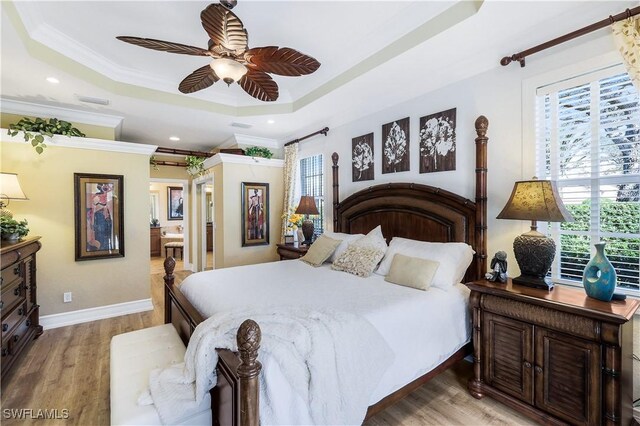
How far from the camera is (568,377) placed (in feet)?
5.64

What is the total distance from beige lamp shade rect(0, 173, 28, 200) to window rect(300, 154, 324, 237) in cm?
355

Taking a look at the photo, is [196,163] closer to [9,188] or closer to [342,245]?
[9,188]

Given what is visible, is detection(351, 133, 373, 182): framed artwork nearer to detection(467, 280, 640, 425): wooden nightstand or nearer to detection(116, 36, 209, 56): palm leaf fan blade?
detection(467, 280, 640, 425): wooden nightstand

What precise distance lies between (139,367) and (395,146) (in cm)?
312

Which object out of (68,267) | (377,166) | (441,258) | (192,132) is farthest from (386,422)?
(192,132)

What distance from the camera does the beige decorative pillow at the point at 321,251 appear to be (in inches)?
129

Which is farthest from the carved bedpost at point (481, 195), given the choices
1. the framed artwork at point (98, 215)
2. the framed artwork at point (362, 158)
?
the framed artwork at point (98, 215)

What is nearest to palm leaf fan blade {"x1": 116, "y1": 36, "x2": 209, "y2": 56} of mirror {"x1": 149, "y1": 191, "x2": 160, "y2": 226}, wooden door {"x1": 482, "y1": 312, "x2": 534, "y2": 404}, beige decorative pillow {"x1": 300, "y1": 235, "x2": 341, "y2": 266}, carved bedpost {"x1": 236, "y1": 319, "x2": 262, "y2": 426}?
carved bedpost {"x1": 236, "y1": 319, "x2": 262, "y2": 426}

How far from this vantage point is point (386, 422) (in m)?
1.94

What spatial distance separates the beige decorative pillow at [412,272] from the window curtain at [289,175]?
2.86 metres

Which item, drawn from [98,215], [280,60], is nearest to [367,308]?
[280,60]

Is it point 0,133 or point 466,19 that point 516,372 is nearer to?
point 466,19

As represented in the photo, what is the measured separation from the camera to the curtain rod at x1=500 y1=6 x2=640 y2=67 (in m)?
1.73

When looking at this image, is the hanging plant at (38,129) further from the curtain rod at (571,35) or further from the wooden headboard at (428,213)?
the curtain rod at (571,35)
